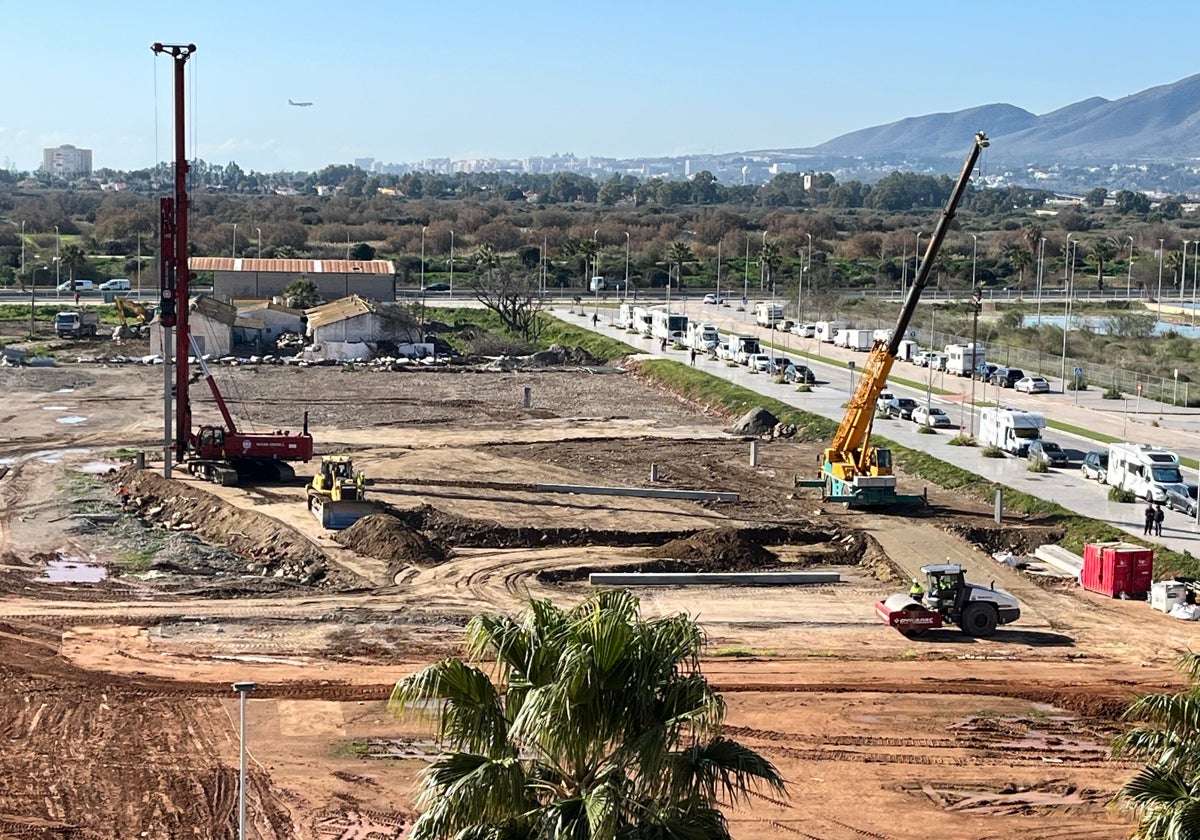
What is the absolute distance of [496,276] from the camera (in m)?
95.9

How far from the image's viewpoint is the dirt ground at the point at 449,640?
2145 centimetres

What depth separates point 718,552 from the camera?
3616 cm

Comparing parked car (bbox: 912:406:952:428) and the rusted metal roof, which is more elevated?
the rusted metal roof

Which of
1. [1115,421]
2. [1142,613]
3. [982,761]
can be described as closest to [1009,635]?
[1142,613]

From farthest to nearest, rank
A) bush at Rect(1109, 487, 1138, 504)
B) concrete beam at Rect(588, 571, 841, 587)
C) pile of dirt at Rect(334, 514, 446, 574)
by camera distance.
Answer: bush at Rect(1109, 487, 1138, 504)
pile of dirt at Rect(334, 514, 446, 574)
concrete beam at Rect(588, 571, 841, 587)

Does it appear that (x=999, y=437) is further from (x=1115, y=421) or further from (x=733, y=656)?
(x=733, y=656)

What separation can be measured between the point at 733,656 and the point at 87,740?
11057mm

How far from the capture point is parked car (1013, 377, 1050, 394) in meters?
66.8

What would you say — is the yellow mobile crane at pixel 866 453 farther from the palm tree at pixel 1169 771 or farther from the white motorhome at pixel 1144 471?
the palm tree at pixel 1169 771

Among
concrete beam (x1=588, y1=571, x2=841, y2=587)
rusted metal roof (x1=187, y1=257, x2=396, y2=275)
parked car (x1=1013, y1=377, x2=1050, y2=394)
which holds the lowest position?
concrete beam (x1=588, y1=571, x2=841, y2=587)

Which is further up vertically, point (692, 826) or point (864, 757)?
point (692, 826)

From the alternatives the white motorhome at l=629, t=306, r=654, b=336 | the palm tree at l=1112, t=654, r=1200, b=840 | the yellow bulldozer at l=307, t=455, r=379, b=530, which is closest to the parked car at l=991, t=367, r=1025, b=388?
the white motorhome at l=629, t=306, r=654, b=336

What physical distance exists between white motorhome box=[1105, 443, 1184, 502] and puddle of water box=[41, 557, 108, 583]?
2608 centimetres

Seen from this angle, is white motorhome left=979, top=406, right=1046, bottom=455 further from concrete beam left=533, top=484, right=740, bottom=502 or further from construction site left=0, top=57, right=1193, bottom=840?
concrete beam left=533, top=484, right=740, bottom=502
